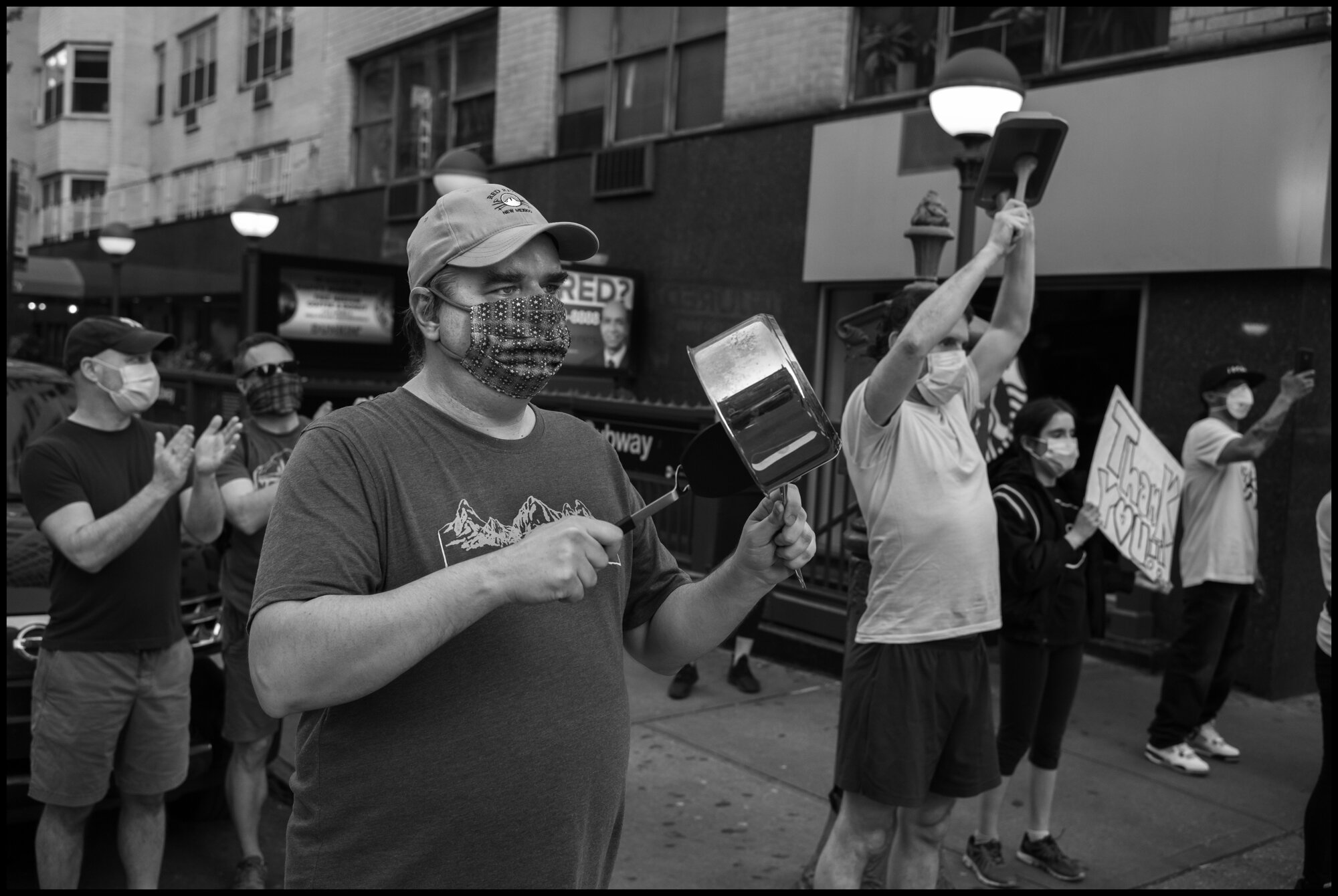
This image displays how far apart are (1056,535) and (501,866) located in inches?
122

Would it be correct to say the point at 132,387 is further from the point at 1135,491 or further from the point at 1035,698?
the point at 1135,491

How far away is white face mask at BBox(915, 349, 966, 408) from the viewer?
148 inches

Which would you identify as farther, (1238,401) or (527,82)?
(527,82)

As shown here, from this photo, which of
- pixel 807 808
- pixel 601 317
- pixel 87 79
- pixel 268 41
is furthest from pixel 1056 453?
pixel 87 79

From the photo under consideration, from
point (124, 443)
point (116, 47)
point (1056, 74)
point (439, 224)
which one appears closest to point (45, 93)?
point (116, 47)

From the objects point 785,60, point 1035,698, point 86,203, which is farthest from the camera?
point 86,203

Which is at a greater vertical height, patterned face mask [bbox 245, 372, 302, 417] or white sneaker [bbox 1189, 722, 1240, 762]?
patterned face mask [bbox 245, 372, 302, 417]

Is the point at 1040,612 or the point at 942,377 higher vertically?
the point at 942,377

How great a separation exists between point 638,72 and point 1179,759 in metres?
10.0

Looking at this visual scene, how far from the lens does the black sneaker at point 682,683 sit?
7059 millimetres

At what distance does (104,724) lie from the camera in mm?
3895

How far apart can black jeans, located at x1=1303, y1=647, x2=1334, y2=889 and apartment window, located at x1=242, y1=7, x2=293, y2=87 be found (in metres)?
20.9

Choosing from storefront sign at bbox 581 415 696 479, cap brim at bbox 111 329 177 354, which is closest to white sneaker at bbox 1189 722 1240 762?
storefront sign at bbox 581 415 696 479

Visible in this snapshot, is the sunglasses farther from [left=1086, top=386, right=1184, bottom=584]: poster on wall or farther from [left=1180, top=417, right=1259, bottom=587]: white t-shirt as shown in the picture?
[left=1180, top=417, right=1259, bottom=587]: white t-shirt
